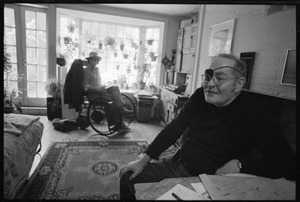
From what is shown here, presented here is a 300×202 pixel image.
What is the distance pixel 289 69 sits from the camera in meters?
0.97

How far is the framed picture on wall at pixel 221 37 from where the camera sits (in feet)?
5.00

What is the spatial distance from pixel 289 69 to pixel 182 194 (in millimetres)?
911

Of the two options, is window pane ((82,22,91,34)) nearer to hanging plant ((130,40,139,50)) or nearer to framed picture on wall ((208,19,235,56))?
hanging plant ((130,40,139,50))

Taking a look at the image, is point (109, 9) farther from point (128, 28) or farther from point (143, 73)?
point (143, 73)

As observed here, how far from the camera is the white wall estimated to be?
998 millimetres

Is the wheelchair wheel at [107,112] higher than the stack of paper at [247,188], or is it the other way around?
the stack of paper at [247,188]

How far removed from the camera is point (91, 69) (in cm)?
280

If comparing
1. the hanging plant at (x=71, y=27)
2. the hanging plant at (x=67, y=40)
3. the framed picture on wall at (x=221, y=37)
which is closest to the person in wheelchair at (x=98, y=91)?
the hanging plant at (x=67, y=40)

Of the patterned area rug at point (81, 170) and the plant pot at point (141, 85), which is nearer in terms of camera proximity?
the patterned area rug at point (81, 170)

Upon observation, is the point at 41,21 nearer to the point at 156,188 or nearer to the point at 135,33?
the point at 135,33

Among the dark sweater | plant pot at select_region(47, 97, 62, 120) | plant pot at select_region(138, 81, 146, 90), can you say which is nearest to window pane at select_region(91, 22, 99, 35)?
plant pot at select_region(138, 81, 146, 90)

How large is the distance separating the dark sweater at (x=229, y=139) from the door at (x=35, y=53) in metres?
1.72

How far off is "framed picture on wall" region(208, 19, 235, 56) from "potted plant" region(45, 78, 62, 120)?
2.43m

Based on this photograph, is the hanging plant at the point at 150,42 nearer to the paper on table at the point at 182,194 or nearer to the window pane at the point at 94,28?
the window pane at the point at 94,28
